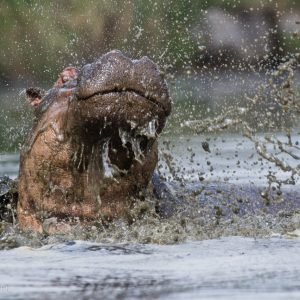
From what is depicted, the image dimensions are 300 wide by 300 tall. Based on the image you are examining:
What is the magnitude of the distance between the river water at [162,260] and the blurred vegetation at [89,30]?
9.79 m

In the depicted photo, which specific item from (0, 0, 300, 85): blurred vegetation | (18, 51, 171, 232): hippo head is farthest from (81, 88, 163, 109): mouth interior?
(0, 0, 300, 85): blurred vegetation

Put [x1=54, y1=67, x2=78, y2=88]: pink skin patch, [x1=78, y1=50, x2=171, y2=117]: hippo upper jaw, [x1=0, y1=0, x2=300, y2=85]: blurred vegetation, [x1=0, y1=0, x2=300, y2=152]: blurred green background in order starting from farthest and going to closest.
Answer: [x1=0, y1=0, x2=300, y2=152]: blurred green background, [x1=0, y1=0, x2=300, y2=85]: blurred vegetation, [x1=54, y1=67, x2=78, y2=88]: pink skin patch, [x1=78, y1=50, x2=171, y2=117]: hippo upper jaw

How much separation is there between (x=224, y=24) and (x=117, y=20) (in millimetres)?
1842

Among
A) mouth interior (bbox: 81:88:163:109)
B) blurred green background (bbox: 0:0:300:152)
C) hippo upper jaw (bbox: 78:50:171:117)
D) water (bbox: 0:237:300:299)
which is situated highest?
blurred green background (bbox: 0:0:300:152)

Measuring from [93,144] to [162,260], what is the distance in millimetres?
984

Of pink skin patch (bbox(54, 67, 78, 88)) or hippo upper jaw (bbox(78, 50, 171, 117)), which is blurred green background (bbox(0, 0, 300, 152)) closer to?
pink skin patch (bbox(54, 67, 78, 88))

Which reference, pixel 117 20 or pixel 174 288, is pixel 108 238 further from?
pixel 117 20

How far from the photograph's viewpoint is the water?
327 centimetres

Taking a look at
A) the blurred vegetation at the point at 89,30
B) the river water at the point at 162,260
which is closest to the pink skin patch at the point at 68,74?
the river water at the point at 162,260

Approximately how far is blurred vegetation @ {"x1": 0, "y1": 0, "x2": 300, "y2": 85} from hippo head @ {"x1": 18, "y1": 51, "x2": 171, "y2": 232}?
9.53 m

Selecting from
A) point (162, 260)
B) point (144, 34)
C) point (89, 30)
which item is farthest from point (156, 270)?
point (89, 30)

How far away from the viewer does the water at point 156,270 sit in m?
3.27

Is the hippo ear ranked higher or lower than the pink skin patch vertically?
lower

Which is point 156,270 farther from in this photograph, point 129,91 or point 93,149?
point 93,149
